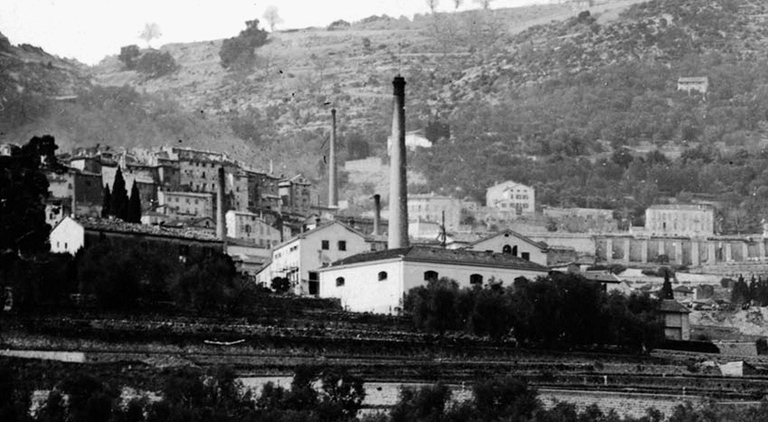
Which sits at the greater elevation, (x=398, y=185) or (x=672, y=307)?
(x=398, y=185)

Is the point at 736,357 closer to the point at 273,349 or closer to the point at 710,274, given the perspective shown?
the point at 273,349

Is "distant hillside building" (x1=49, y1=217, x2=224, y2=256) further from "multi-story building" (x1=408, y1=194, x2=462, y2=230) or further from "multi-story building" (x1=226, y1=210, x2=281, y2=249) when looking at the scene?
"multi-story building" (x1=408, y1=194, x2=462, y2=230)

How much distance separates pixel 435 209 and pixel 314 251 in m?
67.2

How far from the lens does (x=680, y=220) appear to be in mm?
168000

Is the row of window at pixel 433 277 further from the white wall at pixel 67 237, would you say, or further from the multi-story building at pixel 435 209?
the multi-story building at pixel 435 209

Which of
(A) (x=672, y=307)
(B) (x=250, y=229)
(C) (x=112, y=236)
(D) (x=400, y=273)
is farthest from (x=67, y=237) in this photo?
(B) (x=250, y=229)

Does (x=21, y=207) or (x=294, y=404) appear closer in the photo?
(x=294, y=404)

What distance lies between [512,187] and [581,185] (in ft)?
80.4

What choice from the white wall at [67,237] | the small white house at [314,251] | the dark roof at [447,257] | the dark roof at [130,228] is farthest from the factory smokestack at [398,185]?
the white wall at [67,237]

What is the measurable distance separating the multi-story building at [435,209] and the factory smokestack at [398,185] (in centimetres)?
5417

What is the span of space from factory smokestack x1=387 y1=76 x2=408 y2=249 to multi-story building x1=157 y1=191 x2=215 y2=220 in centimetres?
2388

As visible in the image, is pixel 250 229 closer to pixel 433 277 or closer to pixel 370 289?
pixel 370 289

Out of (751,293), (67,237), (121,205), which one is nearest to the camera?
(67,237)

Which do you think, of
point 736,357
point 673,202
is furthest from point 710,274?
point 736,357
